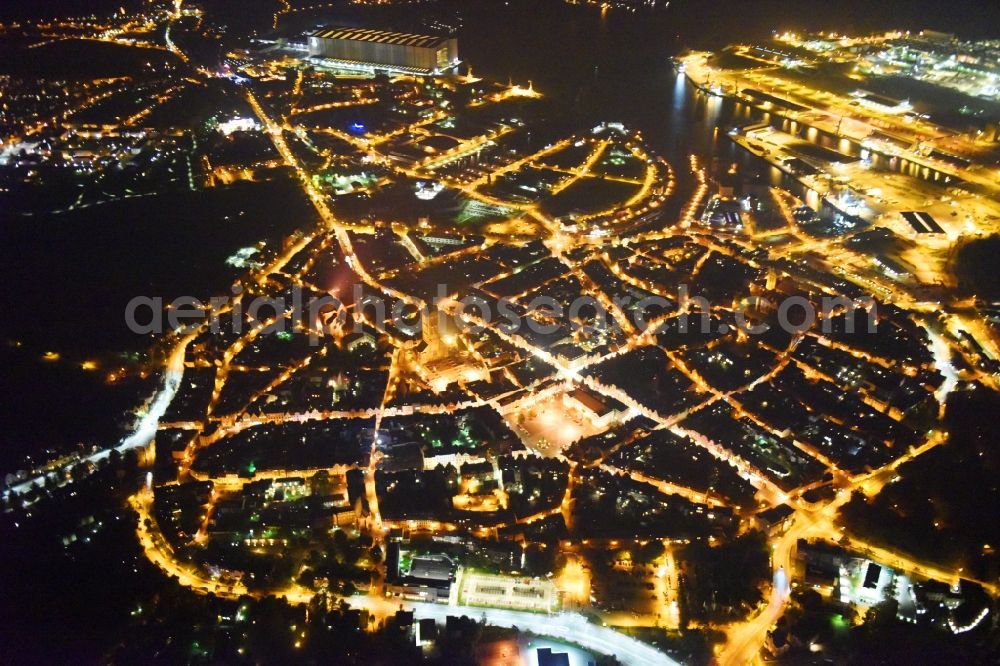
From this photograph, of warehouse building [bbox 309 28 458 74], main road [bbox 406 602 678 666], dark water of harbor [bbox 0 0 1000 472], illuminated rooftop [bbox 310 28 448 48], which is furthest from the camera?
illuminated rooftop [bbox 310 28 448 48]

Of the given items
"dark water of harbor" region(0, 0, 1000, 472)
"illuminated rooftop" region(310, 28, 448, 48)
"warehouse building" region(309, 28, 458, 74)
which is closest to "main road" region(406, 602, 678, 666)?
"dark water of harbor" region(0, 0, 1000, 472)

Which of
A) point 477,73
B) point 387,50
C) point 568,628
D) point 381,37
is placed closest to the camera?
point 568,628

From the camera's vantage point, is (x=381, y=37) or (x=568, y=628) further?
(x=381, y=37)

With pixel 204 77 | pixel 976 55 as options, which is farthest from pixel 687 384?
pixel 976 55

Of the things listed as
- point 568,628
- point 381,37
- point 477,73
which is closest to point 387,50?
point 381,37

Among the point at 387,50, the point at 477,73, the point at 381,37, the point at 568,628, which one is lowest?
the point at 568,628

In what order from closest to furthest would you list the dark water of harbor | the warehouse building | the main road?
1. the main road
2. the dark water of harbor
3. the warehouse building

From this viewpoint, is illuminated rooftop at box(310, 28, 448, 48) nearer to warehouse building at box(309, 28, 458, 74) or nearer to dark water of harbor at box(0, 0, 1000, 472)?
warehouse building at box(309, 28, 458, 74)

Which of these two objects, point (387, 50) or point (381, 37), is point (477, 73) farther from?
point (381, 37)
